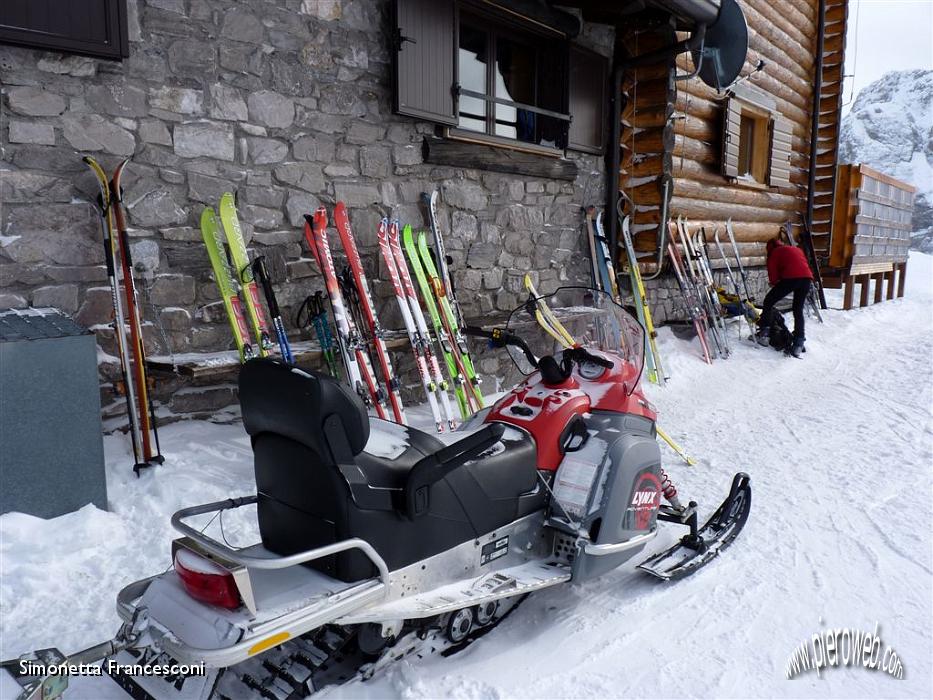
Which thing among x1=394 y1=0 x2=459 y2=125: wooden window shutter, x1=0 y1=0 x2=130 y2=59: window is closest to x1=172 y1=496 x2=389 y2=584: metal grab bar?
x1=0 y1=0 x2=130 y2=59: window

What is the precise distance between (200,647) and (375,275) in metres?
3.19

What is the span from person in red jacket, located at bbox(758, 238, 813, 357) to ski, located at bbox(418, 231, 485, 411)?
14.6 ft

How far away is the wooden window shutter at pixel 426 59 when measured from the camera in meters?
4.36

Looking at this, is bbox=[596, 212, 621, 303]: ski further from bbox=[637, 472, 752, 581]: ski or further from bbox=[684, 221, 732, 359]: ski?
bbox=[637, 472, 752, 581]: ski

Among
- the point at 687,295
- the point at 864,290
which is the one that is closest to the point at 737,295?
the point at 687,295

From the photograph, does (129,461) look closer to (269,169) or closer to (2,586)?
(2,586)

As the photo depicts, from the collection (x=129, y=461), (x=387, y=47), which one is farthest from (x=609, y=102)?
(x=129, y=461)

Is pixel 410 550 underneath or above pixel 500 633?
above

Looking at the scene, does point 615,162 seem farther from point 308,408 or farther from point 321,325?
point 308,408

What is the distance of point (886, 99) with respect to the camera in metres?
66.1

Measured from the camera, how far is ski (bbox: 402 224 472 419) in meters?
4.40

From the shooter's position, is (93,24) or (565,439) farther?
(93,24)

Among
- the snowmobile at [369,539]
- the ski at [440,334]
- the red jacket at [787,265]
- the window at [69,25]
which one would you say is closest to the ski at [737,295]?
the red jacket at [787,265]

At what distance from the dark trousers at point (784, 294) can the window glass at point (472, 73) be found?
4.10 meters
